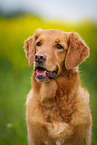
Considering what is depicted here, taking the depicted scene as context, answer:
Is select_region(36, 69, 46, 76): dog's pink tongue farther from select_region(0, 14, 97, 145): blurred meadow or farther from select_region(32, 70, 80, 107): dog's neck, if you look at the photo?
select_region(0, 14, 97, 145): blurred meadow

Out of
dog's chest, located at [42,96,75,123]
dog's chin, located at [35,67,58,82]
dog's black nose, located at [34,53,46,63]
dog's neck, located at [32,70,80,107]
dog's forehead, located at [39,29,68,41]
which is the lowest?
dog's chest, located at [42,96,75,123]

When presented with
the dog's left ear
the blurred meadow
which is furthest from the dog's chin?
the blurred meadow

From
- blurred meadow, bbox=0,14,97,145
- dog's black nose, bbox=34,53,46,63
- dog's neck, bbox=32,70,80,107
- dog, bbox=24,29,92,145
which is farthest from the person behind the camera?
blurred meadow, bbox=0,14,97,145

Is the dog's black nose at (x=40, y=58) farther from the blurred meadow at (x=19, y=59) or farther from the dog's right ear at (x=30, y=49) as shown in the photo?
the blurred meadow at (x=19, y=59)

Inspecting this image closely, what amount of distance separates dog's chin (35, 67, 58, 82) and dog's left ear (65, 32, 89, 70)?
32 cm

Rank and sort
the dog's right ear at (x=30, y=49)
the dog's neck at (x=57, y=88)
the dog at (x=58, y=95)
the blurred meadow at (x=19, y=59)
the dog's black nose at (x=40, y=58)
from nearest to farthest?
the dog's black nose at (x=40, y=58) → the dog at (x=58, y=95) → the dog's neck at (x=57, y=88) → the dog's right ear at (x=30, y=49) → the blurred meadow at (x=19, y=59)

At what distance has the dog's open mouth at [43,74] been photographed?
376 centimetres

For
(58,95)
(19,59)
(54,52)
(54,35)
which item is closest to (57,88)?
(58,95)

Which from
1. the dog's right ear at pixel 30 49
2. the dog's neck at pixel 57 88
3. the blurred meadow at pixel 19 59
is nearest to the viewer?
the dog's neck at pixel 57 88

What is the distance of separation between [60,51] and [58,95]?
80cm

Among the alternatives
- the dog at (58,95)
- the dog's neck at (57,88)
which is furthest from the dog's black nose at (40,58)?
the dog's neck at (57,88)

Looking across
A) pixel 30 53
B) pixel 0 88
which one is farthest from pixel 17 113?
pixel 30 53

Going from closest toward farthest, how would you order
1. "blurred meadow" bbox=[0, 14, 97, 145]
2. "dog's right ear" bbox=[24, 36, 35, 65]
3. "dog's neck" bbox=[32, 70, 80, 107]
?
"dog's neck" bbox=[32, 70, 80, 107]
"dog's right ear" bbox=[24, 36, 35, 65]
"blurred meadow" bbox=[0, 14, 97, 145]

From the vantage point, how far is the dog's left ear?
12.9 ft
